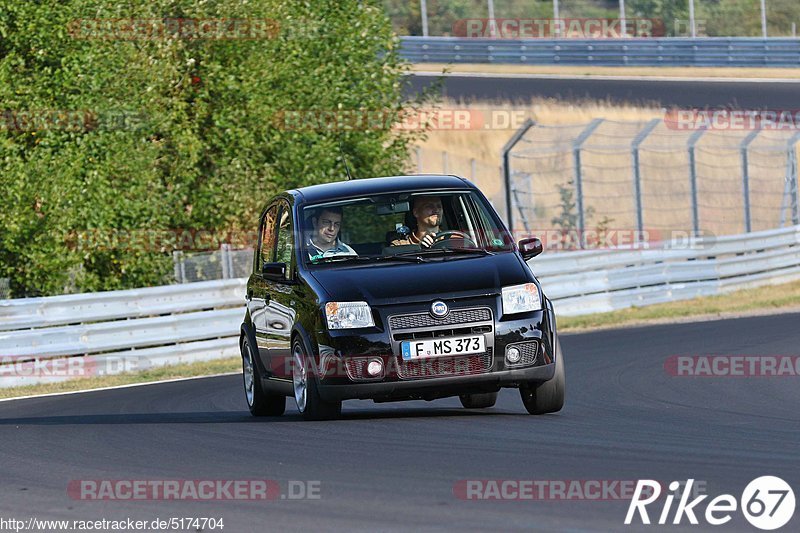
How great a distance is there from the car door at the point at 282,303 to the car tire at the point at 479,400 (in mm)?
1523

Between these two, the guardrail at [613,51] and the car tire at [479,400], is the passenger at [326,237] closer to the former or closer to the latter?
the car tire at [479,400]

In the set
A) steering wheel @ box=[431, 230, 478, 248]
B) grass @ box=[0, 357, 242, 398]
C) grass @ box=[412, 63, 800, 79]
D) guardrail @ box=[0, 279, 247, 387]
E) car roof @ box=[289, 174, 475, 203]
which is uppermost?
car roof @ box=[289, 174, 475, 203]

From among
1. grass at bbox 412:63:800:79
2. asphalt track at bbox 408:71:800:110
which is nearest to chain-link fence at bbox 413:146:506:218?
asphalt track at bbox 408:71:800:110

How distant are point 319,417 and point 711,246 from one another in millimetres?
16147

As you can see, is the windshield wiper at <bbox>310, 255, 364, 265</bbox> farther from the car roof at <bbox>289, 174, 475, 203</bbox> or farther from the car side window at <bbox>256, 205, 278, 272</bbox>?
the car side window at <bbox>256, 205, 278, 272</bbox>

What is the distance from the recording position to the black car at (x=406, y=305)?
384 inches

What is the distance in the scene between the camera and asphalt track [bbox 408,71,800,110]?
43.3 metres

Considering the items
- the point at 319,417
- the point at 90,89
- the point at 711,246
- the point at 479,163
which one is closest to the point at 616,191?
the point at 479,163

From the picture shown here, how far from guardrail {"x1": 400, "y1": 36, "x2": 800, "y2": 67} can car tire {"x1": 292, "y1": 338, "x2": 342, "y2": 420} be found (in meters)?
38.4

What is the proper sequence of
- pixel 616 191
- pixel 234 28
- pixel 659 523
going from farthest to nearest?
pixel 616 191 < pixel 234 28 < pixel 659 523

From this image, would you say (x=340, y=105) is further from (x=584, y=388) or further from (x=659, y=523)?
(x=659, y=523)

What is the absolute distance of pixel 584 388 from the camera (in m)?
13.0

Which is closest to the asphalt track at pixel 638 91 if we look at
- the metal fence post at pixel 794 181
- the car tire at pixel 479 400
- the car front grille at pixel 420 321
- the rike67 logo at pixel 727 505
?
the metal fence post at pixel 794 181

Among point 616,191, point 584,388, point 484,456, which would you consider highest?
A: point 484,456
